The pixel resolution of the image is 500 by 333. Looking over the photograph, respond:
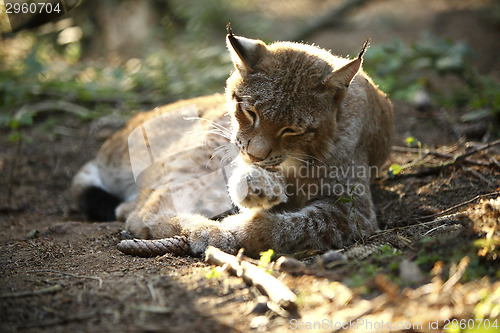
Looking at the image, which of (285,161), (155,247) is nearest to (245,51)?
(285,161)

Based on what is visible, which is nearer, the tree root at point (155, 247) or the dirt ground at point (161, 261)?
the dirt ground at point (161, 261)

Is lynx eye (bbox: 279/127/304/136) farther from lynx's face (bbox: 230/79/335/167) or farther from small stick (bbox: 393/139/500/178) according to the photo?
small stick (bbox: 393/139/500/178)

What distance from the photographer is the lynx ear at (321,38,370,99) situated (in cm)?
320

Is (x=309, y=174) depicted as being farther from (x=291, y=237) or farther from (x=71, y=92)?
(x=71, y=92)

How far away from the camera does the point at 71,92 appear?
22.3 feet

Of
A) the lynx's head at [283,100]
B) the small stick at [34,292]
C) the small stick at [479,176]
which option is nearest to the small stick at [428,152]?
the small stick at [479,176]

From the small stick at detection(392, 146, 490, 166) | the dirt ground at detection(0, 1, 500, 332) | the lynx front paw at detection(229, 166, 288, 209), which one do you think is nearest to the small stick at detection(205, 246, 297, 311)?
the dirt ground at detection(0, 1, 500, 332)

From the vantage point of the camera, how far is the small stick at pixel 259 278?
2.28 meters

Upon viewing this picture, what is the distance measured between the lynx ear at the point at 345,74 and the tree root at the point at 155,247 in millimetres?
1557

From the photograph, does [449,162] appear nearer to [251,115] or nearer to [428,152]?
[428,152]

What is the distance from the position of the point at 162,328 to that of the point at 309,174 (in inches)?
75.6

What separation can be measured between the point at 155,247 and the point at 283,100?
1.38 metres

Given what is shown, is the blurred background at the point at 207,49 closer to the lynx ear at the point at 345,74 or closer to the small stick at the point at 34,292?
the lynx ear at the point at 345,74

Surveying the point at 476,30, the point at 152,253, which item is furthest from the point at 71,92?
the point at 476,30
